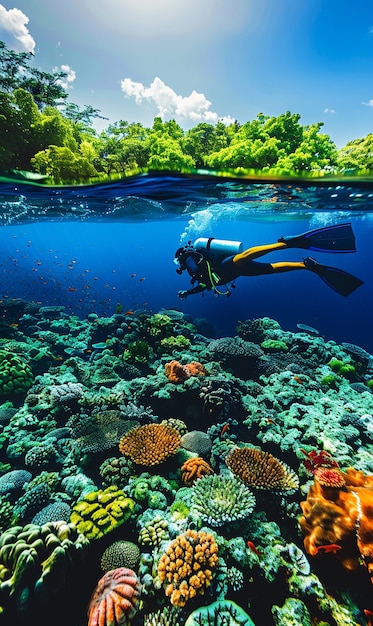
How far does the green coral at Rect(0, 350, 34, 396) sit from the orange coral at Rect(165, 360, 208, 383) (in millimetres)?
4520

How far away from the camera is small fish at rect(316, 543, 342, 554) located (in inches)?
143

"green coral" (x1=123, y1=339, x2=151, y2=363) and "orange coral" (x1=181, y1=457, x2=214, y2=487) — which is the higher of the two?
"orange coral" (x1=181, y1=457, x2=214, y2=487)

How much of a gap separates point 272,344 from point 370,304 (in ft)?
268

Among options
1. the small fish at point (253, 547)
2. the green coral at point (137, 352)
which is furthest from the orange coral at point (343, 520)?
the green coral at point (137, 352)

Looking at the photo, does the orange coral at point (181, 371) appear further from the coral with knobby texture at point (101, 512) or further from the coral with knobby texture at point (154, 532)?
the coral with knobby texture at point (154, 532)

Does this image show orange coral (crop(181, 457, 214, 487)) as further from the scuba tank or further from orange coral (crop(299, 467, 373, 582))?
the scuba tank

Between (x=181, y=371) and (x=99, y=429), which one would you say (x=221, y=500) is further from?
(x=181, y=371)

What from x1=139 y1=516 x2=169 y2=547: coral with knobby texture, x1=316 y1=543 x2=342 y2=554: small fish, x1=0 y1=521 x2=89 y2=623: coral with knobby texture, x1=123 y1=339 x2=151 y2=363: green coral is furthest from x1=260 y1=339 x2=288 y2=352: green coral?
x1=0 y1=521 x2=89 y2=623: coral with knobby texture

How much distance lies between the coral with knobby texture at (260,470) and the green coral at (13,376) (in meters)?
6.63

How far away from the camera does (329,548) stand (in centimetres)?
367

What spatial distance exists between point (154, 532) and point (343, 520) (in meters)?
2.91

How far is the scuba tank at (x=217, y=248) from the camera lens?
864 cm

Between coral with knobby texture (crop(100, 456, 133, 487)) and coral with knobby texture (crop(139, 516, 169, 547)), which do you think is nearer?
coral with knobby texture (crop(139, 516, 169, 547))

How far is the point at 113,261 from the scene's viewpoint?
500 feet
